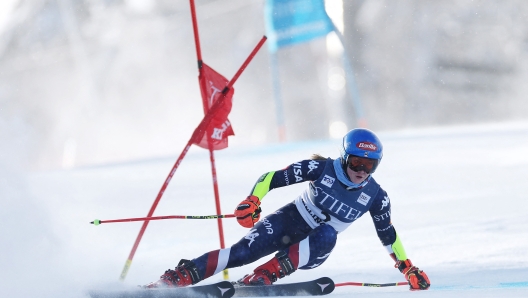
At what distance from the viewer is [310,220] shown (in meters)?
4.50

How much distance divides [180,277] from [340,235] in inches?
116

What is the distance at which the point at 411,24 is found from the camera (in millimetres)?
25500

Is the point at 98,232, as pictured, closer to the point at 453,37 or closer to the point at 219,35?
the point at 453,37

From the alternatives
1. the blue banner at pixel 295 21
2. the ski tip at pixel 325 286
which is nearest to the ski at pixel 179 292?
the ski tip at pixel 325 286

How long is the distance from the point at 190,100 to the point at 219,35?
17.3ft

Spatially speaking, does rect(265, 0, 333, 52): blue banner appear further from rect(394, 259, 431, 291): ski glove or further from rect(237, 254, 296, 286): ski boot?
rect(237, 254, 296, 286): ski boot

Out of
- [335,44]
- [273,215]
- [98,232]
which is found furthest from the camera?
[335,44]

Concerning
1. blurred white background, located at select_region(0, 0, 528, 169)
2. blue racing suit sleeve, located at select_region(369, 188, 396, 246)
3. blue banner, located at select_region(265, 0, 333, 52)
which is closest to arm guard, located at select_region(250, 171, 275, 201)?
blue racing suit sleeve, located at select_region(369, 188, 396, 246)

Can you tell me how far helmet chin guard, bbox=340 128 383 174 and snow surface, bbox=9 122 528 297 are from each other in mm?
807

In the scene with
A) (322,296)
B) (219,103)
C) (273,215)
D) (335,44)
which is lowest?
(322,296)

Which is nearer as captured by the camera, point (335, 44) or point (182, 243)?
point (182, 243)

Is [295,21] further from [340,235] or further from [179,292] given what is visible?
[179,292]

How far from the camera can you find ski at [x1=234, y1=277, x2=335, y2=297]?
399cm

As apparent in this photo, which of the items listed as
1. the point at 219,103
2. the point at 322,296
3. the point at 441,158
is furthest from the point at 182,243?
the point at 441,158
